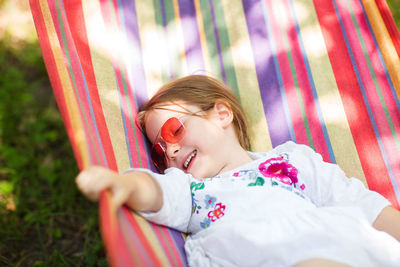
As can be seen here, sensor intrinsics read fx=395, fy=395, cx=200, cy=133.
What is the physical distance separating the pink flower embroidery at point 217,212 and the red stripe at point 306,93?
712 mm

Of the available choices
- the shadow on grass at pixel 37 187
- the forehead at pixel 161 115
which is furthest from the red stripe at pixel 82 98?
the shadow on grass at pixel 37 187

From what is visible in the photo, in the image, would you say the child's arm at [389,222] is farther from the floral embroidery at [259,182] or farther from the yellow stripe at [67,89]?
the yellow stripe at [67,89]

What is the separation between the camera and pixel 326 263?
135 cm

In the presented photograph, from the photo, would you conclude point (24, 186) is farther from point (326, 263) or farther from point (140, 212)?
point (326, 263)

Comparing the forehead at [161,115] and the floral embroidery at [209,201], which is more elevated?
the forehead at [161,115]

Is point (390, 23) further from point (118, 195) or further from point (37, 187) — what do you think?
point (37, 187)

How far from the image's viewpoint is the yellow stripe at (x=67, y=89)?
1.25 meters

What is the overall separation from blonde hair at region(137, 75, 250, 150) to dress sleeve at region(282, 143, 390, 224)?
387 millimetres

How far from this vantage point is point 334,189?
176 centimetres

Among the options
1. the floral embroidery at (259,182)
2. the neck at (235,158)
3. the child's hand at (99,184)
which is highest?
the child's hand at (99,184)

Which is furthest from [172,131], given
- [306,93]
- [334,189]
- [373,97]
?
[373,97]

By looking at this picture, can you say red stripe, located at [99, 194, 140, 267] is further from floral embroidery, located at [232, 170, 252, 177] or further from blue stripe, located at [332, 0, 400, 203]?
blue stripe, located at [332, 0, 400, 203]

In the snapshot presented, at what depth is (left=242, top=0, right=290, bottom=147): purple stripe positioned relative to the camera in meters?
2.19

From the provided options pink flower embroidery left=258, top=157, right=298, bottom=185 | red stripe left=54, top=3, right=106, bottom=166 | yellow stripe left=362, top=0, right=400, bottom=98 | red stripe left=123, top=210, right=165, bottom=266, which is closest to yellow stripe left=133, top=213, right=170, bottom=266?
red stripe left=123, top=210, right=165, bottom=266
